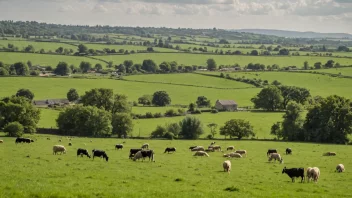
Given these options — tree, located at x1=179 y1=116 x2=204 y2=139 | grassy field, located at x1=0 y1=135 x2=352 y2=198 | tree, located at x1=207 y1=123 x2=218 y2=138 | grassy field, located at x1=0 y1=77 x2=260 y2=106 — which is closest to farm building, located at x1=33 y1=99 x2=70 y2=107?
grassy field, located at x1=0 y1=77 x2=260 y2=106

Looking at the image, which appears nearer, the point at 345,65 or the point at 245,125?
the point at 245,125

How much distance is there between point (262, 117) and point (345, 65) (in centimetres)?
Answer: 8878

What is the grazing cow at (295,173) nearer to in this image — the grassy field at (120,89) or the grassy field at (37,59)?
the grassy field at (120,89)

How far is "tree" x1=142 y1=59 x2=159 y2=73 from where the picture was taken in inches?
7395

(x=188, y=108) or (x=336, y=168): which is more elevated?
(x=336, y=168)

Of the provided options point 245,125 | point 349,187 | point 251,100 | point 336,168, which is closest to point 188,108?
point 251,100

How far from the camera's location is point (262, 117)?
101 metres

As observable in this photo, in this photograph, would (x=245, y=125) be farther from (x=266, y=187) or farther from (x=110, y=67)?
(x=110, y=67)

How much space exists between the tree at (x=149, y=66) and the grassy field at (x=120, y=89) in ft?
138

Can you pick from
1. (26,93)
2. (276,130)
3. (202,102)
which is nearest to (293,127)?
(276,130)

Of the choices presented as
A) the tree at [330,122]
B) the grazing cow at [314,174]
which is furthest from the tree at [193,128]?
the grazing cow at [314,174]

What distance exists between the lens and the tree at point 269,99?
11506 centimetres

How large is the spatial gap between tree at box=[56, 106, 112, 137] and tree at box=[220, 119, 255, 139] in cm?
2183

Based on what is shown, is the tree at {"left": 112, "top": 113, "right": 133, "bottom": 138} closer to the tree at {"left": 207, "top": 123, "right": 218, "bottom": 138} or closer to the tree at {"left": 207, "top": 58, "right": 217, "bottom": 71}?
the tree at {"left": 207, "top": 123, "right": 218, "bottom": 138}
